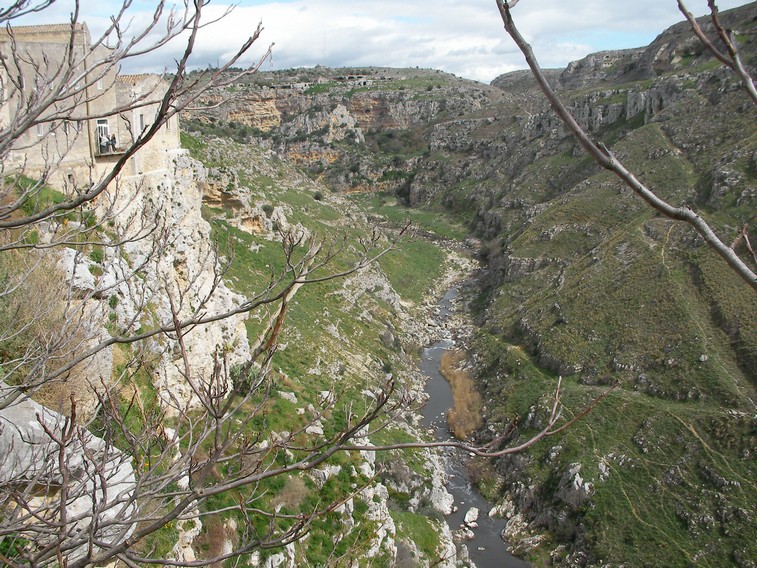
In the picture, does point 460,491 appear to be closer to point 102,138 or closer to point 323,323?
point 323,323

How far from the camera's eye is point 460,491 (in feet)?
72.0

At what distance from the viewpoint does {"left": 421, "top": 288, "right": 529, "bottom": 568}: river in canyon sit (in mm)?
18641

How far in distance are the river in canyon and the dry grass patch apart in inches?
12.6

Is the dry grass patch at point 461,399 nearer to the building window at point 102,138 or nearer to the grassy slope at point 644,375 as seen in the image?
the grassy slope at point 644,375

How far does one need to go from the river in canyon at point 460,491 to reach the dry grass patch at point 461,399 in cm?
32

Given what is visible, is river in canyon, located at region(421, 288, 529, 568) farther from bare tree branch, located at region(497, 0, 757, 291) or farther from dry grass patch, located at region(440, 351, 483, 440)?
bare tree branch, located at region(497, 0, 757, 291)

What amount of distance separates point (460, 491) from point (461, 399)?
6079mm

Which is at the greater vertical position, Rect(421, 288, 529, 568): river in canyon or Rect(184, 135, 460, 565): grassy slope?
Rect(184, 135, 460, 565): grassy slope

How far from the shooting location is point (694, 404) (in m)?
22.1

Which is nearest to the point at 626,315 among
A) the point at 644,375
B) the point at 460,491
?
the point at 644,375

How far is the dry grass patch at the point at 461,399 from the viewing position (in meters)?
25.5

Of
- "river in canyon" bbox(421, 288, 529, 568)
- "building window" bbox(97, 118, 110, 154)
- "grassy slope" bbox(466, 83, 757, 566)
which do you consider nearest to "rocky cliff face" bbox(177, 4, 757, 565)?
"grassy slope" bbox(466, 83, 757, 566)

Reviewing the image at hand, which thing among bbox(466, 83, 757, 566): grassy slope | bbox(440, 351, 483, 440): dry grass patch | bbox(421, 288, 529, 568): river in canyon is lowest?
bbox(421, 288, 529, 568): river in canyon

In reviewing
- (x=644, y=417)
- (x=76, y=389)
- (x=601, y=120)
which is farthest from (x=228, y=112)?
(x=76, y=389)
